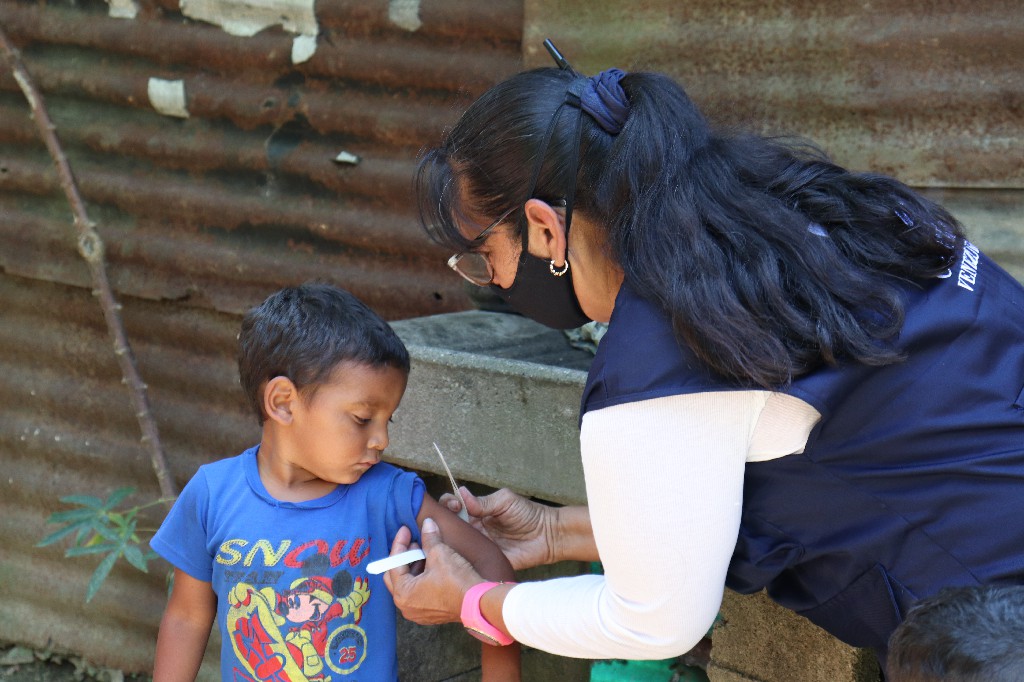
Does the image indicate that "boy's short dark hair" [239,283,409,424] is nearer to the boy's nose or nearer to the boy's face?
the boy's face

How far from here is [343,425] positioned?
200 centimetres

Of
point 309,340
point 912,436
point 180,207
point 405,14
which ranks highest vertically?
point 405,14

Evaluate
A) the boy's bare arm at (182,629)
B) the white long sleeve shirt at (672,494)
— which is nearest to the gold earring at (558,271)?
the white long sleeve shirt at (672,494)

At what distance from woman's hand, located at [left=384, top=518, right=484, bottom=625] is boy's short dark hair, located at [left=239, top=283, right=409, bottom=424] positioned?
347 millimetres

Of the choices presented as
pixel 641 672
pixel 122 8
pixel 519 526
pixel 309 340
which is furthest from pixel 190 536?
pixel 122 8

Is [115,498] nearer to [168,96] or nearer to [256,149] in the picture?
[256,149]

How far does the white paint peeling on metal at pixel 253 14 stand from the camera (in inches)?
133

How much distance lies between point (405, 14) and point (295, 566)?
1.87 meters

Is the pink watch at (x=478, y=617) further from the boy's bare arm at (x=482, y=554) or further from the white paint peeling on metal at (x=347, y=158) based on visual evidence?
the white paint peeling on metal at (x=347, y=158)

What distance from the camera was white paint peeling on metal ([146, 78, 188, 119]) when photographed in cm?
355

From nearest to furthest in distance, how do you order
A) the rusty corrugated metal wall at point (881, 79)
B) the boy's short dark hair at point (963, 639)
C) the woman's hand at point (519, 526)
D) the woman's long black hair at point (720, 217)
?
the boy's short dark hair at point (963, 639) → the woman's long black hair at point (720, 217) → the woman's hand at point (519, 526) → the rusty corrugated metal wall at point (881, 79)

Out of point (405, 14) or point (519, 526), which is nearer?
point (519, 526)

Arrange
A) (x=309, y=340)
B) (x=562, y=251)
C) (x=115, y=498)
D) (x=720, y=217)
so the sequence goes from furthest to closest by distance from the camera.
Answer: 1. (x=115, y=498)
2. (x=309, y=340)
3. (x=562, y=251)
4. (x=720, y=217)

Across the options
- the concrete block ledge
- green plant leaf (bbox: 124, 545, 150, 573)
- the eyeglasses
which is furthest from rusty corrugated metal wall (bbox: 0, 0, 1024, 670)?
the eyeglasses
